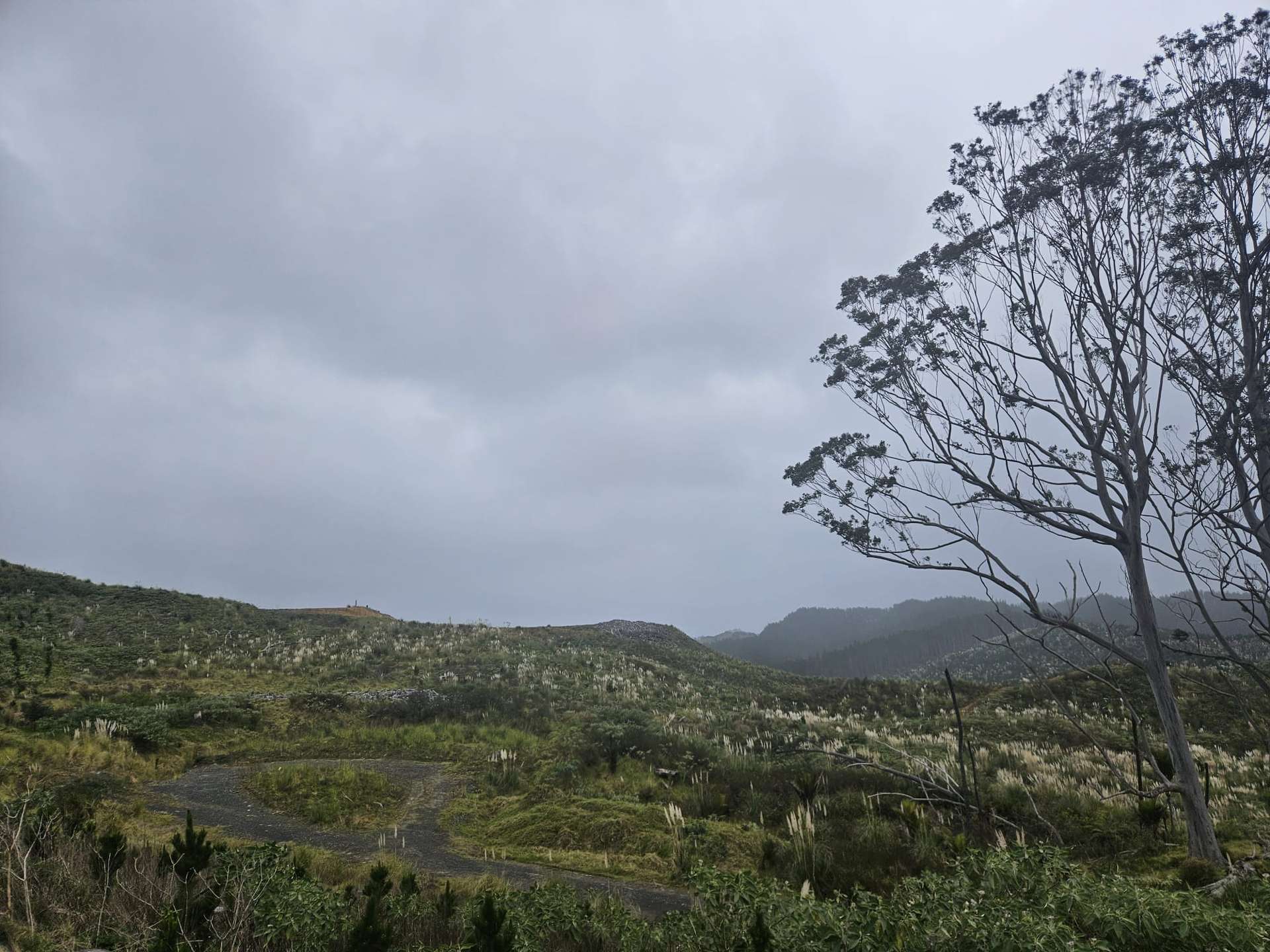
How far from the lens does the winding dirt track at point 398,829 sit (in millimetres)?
10133

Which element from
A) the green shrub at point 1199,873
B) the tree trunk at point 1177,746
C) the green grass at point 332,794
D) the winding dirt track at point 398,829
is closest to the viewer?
the green shrub at point 1199,873

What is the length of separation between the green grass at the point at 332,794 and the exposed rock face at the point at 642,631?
1702 inches

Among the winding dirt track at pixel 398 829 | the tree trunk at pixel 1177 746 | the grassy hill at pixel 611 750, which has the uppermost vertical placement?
the tree trunk at pixel 1177 746

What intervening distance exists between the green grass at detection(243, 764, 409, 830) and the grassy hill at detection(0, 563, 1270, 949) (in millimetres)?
1763

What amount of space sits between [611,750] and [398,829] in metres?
6.80

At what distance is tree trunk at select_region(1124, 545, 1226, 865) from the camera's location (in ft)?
26.3

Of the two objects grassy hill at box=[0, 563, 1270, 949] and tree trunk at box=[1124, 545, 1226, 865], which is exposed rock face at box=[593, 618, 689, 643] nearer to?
grassy hill at box=[0, 563, 1270, 949]

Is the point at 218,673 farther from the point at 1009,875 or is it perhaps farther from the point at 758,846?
the point at 1009,875

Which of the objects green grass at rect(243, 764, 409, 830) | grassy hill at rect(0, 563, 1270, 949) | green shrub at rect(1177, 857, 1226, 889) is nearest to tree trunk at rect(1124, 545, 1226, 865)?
green shrub at rect(1177, 857, 1226, 889)

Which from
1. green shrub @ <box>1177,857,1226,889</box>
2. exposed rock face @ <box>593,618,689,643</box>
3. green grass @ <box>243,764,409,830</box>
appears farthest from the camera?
exposed rock face @ <box>593,618,689,643</box>

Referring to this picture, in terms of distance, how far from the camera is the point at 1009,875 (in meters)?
5.10

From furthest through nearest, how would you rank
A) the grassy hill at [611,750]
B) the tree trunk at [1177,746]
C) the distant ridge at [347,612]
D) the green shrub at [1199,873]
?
the distant ridge at [347,612]
the grassy hill at [611,750]
the tree trunk at [1177,746]
the green shrub at [1199,873]

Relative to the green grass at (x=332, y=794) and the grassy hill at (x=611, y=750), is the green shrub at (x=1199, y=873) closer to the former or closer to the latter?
the grassy hill at (x=611, y=750)

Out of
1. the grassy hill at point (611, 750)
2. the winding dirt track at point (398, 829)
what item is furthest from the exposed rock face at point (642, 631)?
the winding dirt track at point (398, 829)
